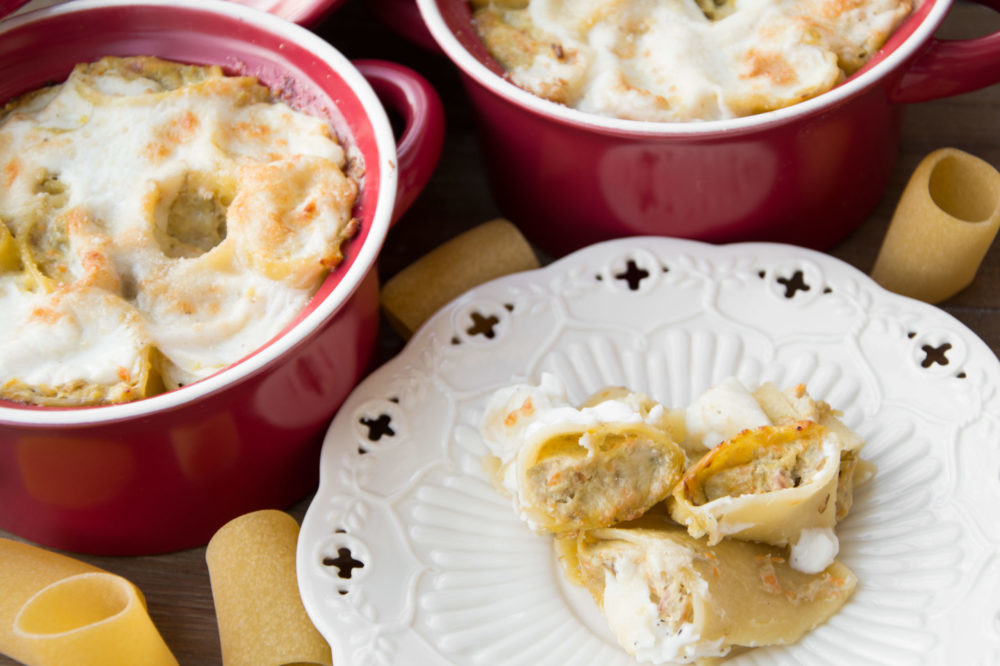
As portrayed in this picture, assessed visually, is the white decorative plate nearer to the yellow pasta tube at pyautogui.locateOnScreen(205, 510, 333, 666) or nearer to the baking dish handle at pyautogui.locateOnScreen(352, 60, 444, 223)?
the yellow pasta tube at pyautogui.locateOnScreen(205, 510, 333, 666)

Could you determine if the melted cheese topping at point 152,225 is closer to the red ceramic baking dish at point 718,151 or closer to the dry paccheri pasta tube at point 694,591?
the red ceramic baking dish at point 718,151

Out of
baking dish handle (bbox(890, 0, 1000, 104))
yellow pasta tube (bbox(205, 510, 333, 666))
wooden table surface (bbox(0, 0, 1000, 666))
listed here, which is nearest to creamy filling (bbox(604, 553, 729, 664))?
yellow pasta tube (bbox(205, 510, 333, 666))

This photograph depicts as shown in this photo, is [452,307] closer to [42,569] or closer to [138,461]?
[138,461]

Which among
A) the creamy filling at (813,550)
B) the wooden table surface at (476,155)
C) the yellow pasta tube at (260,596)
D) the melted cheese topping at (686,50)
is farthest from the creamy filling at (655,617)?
the melted cheese topping at (686,50)

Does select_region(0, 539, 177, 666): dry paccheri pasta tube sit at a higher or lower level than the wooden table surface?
lower

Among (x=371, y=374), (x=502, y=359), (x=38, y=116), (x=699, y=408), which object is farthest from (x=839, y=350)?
(x=38, y=116)
